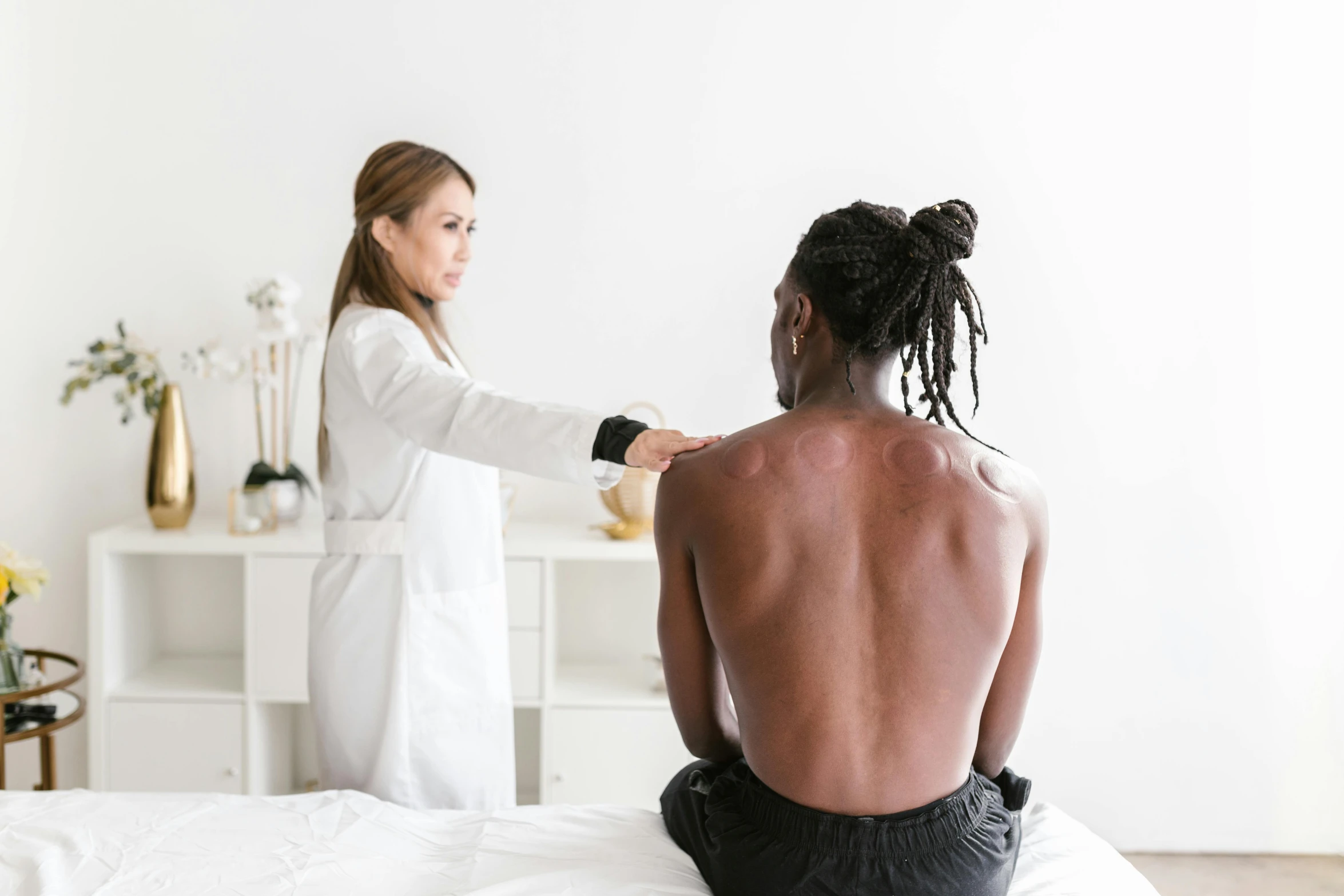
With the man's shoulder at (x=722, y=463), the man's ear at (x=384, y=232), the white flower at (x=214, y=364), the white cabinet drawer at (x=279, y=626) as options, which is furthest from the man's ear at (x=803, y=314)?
the white flower at (x=214, y=364)

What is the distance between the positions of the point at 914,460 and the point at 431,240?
3.16 feet

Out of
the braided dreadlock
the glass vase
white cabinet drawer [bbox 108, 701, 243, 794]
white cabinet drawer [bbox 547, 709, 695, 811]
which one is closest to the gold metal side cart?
the glass vase

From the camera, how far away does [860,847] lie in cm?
103

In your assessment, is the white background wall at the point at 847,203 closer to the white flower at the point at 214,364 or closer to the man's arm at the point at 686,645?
the white flower at the point at 214,364

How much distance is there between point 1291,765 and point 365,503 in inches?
95.6

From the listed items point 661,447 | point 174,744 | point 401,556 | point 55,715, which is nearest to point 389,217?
point 401,556

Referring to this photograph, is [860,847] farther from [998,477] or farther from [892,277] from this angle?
[892,277]

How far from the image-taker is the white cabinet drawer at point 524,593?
2.33m

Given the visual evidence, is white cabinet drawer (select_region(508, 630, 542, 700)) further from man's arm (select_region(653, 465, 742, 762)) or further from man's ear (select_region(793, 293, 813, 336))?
man's ear (select_region(793, 293, 813, 336))

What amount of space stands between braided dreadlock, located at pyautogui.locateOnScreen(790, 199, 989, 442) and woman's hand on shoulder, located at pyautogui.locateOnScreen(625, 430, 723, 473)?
0.67 ft

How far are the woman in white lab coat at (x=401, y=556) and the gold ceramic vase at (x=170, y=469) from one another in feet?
2.94

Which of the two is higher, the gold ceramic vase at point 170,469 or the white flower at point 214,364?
the white flower at point 214,364

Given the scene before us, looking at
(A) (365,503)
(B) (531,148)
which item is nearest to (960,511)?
(A) (365,503)

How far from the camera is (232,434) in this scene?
8.71 feet
